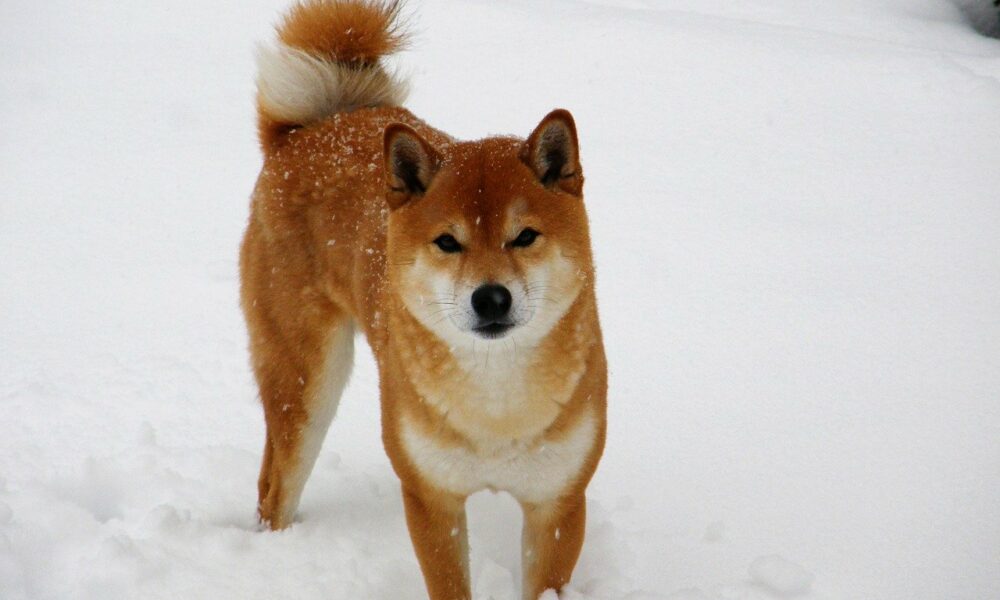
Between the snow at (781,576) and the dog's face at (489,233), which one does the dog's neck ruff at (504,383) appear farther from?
the snow at (781,576)

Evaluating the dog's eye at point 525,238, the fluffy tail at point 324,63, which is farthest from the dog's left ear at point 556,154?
the fluffy tail at point 324,63

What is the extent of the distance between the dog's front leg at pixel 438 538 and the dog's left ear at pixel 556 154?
0.93 meters

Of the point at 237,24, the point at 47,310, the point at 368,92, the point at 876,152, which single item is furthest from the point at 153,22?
the point at 876,152

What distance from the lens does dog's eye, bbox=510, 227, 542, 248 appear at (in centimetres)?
230

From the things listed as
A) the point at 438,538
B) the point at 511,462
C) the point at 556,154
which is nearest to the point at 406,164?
the point at 556,154

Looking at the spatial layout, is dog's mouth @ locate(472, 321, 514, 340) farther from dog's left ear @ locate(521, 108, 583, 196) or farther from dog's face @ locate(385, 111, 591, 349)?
dog's left ear @ locate(521, 108, 583, 196)

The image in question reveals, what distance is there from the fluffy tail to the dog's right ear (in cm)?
104

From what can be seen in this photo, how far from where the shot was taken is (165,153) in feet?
21.2

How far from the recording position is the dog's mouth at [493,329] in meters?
2.20

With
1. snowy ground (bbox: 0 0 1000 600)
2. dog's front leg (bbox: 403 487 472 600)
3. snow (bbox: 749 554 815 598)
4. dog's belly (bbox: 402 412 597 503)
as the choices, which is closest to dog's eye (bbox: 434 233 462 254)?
dog's belly (bbox: 402 412 597 503)

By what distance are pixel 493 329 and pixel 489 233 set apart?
10.2 inches

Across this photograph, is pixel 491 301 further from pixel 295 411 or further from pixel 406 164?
pixel 295 411

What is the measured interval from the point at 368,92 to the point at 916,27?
6454mm

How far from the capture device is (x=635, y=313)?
433 cm
